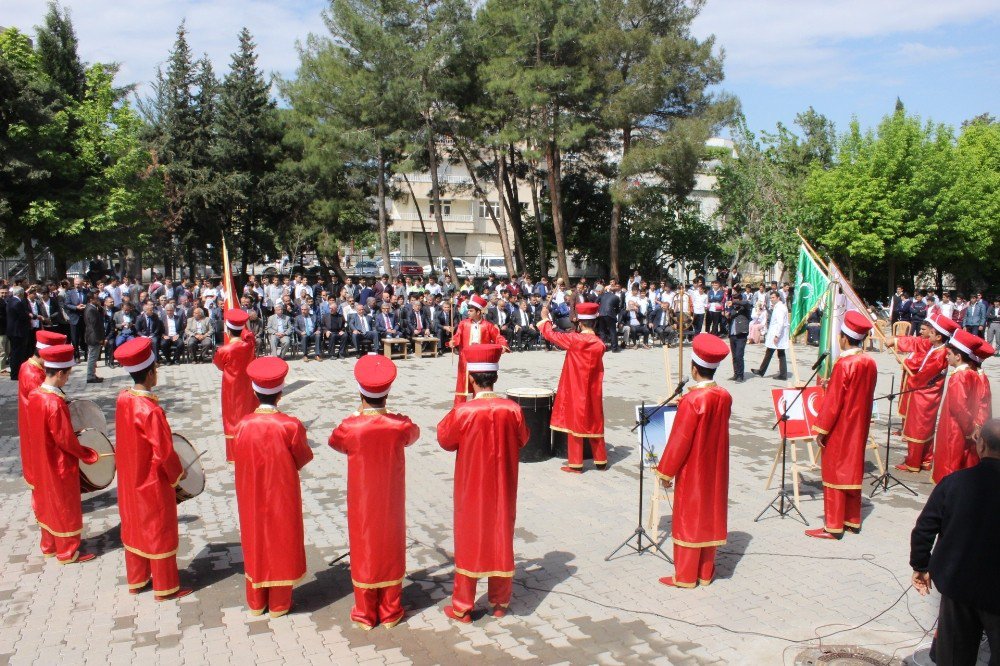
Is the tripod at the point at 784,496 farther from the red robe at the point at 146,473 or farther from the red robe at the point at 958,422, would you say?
the red robe at the point at 146,473

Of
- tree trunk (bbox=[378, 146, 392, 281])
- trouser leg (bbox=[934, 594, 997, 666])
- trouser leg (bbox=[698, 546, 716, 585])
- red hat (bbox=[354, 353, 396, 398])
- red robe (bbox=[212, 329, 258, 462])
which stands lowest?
trouser leg (bbox=[698, 546, 716, 585])

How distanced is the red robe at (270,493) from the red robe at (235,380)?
14.2 feet

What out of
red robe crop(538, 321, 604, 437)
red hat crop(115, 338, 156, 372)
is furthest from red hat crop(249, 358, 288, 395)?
red robe crop(538, 321, 604, 437)

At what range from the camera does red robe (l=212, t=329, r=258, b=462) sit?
978 centimetres

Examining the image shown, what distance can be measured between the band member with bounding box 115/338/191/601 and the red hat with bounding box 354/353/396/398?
156cm

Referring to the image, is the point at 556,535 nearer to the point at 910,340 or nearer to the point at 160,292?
the point at 910,340

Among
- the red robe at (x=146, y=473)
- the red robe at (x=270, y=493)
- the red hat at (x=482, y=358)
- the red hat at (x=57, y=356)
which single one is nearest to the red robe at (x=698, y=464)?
the red hat at (x=482, y=358)

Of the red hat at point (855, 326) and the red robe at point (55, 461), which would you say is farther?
the red hat at point (855, 326)

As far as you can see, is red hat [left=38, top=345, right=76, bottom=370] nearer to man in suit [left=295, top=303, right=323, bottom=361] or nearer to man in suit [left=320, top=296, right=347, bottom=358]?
man in suit [left=295, top=303, right=323, bottom=361]

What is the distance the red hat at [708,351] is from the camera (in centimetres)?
616

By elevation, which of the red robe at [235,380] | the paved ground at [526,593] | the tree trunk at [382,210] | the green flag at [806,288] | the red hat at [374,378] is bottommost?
the paved ground at [526,593]

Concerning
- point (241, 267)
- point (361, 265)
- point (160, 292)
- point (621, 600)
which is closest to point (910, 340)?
point (621, 600)

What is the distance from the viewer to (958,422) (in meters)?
7.84

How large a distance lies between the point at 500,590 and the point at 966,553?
304 cm
